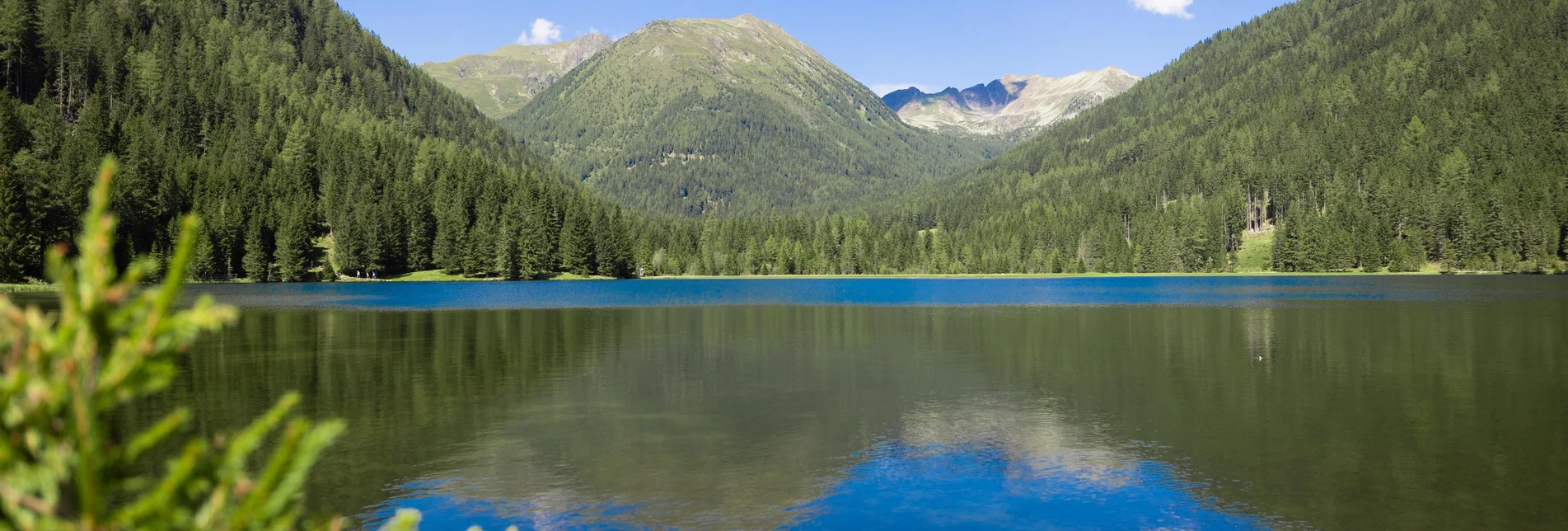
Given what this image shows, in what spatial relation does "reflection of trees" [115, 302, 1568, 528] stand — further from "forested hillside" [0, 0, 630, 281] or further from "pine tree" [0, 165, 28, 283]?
"forested hillside" [0, 0, 630, 281]

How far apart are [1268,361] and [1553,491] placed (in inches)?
938

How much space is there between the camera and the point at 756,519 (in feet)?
67.7

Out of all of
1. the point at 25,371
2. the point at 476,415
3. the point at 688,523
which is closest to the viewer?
the point at 25,371

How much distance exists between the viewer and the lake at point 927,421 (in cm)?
2153

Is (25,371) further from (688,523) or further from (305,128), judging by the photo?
(305,128)

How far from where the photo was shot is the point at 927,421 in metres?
31.3

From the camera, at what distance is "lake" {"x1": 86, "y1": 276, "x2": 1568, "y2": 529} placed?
21.5 meters

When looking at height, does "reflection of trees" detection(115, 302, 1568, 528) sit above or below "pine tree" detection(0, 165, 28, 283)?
below

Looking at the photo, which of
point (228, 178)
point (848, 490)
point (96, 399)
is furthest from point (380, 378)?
point (228, 178)

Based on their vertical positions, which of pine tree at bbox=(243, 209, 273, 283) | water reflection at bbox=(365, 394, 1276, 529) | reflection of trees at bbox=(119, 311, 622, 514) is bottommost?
water reflection at bbox=(365, 394, 1276, 529)

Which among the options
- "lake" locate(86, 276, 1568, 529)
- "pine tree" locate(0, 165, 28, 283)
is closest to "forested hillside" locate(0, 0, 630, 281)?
"pine tree" locate(0, 165, 28, 283)

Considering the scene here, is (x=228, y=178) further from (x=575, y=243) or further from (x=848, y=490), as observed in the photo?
(x=848, y=490)

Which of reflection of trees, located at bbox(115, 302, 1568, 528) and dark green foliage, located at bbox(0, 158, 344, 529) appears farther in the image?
reflection of trees, located at bbox(115, 302, 1568, 528)

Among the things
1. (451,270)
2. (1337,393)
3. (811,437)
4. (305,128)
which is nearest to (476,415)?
(811,437)
